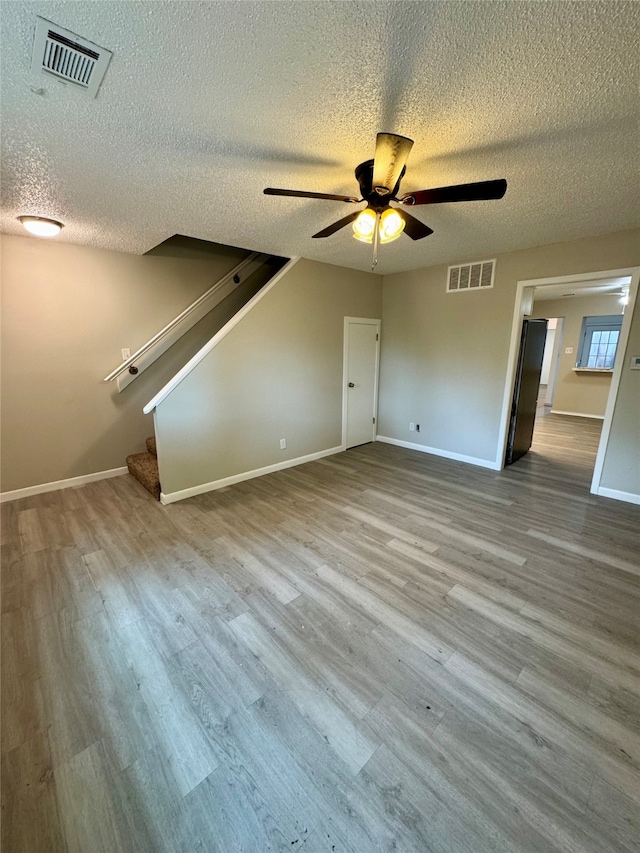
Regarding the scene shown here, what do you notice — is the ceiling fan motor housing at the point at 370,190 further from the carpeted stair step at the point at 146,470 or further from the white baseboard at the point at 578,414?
the white baseboard at the point at 578,414

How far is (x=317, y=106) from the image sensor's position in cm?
146

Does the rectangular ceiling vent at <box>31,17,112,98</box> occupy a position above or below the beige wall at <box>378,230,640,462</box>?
above

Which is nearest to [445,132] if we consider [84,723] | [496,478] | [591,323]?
[84,723]

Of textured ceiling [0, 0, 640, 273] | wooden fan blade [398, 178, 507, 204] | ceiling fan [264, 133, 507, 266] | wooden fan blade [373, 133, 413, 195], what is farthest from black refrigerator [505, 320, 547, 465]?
wooden fan blade [373, 133, 413, 195]

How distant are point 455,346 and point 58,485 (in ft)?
16.5

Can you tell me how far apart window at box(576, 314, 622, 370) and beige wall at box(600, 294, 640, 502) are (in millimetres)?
4351

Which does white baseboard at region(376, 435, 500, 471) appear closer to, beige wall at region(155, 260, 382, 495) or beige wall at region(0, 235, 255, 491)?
beige wall at region(155, 260, 382, 495)

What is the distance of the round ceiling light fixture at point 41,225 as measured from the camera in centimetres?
269

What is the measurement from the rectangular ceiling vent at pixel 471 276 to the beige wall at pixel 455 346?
0.07 metres

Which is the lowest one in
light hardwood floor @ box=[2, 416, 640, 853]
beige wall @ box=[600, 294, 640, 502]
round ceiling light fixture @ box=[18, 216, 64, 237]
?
light hardwood floor @ box=[2, 416, 640, 853]

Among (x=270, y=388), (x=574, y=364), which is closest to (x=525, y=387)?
(x=270, y=388)

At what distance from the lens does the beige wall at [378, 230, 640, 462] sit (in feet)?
11.4

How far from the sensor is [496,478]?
387cm

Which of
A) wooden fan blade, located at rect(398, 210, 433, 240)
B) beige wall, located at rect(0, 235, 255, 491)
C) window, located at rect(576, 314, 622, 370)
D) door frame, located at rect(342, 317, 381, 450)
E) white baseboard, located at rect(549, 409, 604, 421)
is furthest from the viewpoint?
white baseboard, located at rect(549, 409, 604, 421)
